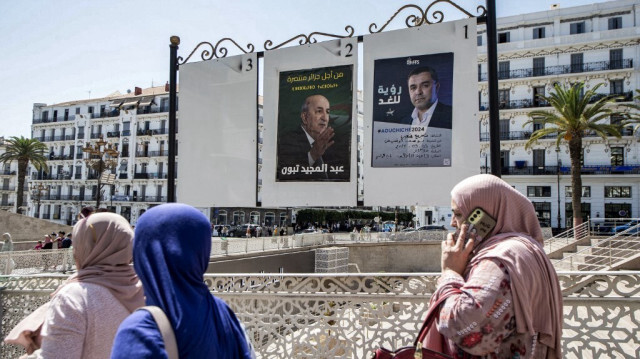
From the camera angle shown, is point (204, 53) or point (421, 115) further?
point (204, 53)

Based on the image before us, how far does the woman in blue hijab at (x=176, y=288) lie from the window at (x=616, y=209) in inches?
1547

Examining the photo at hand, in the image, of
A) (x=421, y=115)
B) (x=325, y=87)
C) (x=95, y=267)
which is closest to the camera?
(x=95, y=267)

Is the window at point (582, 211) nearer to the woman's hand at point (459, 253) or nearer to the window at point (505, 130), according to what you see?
the window at point (505, 130)

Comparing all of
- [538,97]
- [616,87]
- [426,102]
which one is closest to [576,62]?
[616,87]

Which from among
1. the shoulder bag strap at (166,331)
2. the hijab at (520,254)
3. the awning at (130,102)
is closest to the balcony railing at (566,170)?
the hijab at (520,254)

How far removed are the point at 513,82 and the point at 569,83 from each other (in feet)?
13.5

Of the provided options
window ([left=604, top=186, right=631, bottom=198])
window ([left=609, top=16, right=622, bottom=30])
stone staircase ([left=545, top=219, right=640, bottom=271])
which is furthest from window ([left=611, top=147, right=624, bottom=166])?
stone staircase ([left=545, top=219, right=640, bottom=271])

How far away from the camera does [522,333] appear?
68.5 inches

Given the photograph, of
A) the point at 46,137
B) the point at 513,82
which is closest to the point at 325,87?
the point at 513,82

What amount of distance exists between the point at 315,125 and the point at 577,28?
3941cm

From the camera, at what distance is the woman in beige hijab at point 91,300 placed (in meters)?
1.68

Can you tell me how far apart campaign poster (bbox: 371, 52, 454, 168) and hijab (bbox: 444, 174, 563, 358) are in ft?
6.43

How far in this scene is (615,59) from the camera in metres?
34.1

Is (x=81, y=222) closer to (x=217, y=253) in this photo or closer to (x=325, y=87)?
→ (x=325, y=87)
